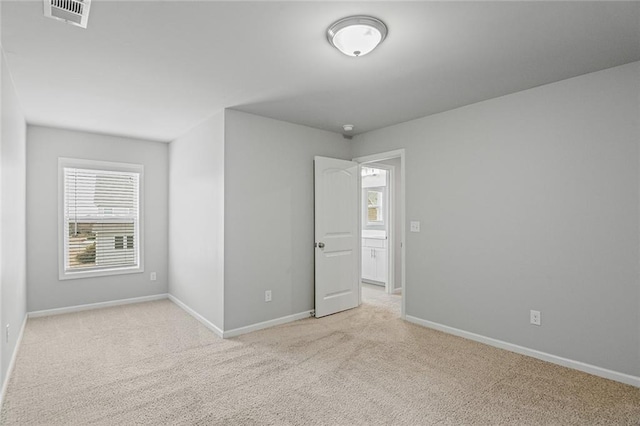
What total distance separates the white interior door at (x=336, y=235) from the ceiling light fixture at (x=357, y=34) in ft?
7.33

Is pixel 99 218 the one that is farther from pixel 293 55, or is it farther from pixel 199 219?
pixel 293 55

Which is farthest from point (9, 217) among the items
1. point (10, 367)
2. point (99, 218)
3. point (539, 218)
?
point (539, 218)

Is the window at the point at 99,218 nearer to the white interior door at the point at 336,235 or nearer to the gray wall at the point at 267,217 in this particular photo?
A: the gray wall at the point at 267,217

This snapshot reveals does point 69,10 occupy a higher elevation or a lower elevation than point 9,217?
higher

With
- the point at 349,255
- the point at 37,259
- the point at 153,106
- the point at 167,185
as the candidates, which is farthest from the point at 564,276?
the point at 37,259

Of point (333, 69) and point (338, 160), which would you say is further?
point (338, 160)

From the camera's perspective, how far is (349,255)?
15.8 ft

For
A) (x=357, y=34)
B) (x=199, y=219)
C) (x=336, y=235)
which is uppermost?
(x=357, y=34)

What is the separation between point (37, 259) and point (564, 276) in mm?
5876

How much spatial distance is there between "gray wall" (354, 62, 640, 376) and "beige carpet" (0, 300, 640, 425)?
14.3 inches

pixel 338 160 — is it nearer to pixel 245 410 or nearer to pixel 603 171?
pixel 603 171

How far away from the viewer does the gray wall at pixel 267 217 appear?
12.5 feet

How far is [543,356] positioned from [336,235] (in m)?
2.54

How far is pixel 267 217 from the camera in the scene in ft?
13.4
